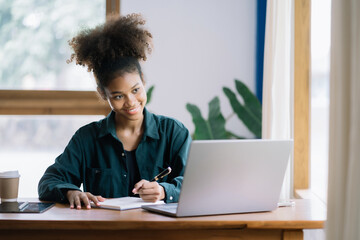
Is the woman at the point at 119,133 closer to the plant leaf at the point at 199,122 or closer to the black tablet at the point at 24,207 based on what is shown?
the black tablet at the point at 24,207

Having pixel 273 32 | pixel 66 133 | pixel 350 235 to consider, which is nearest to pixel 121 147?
pixel 350 235

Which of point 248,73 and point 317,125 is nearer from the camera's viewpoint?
point 317,125

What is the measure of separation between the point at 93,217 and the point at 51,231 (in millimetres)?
130

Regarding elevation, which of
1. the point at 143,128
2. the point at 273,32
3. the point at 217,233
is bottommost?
the point at 217,233

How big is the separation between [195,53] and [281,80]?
1393 mm

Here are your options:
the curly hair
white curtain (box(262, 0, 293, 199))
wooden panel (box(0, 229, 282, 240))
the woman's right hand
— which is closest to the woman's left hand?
the woman's right hand

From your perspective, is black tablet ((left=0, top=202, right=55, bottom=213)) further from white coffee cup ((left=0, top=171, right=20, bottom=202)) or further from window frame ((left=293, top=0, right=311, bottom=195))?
window frame ((left=293, top=0, right=311, bottom=195))

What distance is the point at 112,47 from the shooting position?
2150 millimetres

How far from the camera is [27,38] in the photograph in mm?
4309

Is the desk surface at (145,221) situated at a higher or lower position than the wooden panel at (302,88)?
lower

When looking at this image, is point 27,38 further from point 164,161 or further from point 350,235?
point 350,235

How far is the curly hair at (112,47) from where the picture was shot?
212 centimetres

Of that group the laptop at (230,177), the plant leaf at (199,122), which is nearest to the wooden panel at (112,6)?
the plant leaf at (199,122)

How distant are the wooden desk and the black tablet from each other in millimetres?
61
